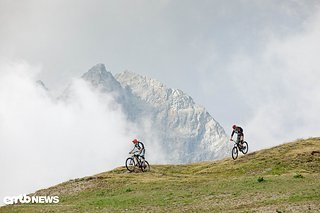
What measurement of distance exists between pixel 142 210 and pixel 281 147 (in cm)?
3408

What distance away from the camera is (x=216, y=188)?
4266 cm

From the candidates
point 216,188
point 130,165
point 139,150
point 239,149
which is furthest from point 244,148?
point 216,188

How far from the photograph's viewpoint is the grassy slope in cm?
3378

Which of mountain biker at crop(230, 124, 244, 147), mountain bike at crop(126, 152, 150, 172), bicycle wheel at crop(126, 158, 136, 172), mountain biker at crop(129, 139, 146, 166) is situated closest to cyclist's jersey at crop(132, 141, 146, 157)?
mountain biker at crop(129, 139, 146, 166)

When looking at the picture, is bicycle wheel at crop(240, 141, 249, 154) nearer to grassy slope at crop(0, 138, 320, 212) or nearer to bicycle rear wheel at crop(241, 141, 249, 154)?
bicycle rear wheel at crop(241, 141, 249, 154)

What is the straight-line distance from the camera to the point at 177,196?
40031mm

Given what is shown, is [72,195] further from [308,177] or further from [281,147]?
[281,147]

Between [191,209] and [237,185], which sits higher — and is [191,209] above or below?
below

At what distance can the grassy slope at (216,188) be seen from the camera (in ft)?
111

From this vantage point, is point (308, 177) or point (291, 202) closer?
point (291, 202)

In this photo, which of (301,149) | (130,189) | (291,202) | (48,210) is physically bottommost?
(291,202)

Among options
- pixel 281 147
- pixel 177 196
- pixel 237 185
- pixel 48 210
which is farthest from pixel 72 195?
pixel 281 147
